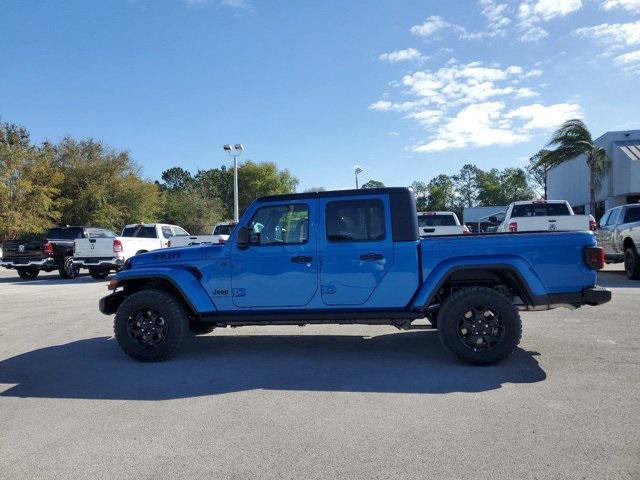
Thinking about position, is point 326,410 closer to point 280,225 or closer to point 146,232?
point 280,225

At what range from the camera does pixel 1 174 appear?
105 feet

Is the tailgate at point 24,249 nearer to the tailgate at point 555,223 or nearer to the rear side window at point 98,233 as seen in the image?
the rear side window at point 98,233

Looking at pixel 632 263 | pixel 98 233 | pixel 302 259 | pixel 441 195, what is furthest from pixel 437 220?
pixel 441 195

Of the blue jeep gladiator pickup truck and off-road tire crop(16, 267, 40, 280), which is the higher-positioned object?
the blue jeep gladiator pickup truck

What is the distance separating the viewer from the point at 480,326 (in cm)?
529

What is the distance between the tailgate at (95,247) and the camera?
640 inches

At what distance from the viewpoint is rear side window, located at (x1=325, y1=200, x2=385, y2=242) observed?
219 inches

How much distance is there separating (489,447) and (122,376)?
377 cm

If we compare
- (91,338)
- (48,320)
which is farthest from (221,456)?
(48,320)

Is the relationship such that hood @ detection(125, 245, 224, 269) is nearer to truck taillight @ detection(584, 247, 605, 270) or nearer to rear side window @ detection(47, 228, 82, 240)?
truck taillight @ detection(584, 247, 605, 270)

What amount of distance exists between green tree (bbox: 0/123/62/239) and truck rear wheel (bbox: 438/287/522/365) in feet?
109

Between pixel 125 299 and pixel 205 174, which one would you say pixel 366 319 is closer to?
pixel 125 299

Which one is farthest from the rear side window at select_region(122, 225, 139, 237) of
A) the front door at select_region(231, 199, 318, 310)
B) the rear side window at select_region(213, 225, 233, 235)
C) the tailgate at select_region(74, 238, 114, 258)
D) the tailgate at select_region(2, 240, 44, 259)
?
the front door at select_region(231, 199, 318, 310)

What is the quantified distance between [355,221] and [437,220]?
28.8 feet
